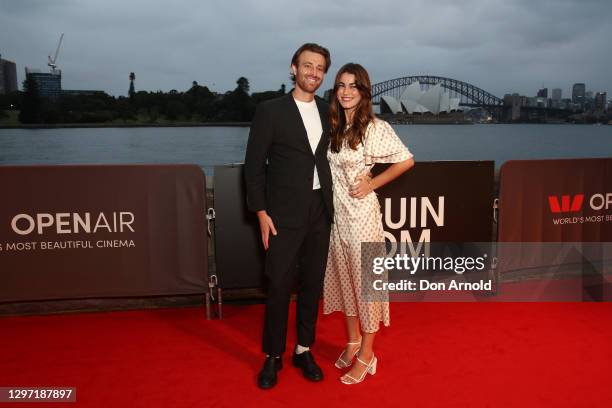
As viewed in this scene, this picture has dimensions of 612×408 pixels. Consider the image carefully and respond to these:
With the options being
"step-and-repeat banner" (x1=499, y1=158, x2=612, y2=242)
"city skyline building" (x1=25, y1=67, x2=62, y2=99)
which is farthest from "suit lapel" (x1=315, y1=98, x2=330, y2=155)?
"city skyline building" (x1=25, y1=67, x2=62, y2=99)

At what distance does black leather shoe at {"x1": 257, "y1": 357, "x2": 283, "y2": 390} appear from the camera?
2.87 m

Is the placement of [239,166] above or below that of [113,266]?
above

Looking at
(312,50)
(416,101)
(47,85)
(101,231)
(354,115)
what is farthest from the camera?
(416,101)

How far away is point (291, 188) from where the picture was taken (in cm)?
279

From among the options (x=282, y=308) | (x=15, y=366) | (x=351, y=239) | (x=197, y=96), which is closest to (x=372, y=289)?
(x=351, y=239)

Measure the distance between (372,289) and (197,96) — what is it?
1797 inches

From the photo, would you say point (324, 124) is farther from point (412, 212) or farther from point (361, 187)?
point (412, 212)

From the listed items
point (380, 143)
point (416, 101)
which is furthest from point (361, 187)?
point (416, 101)

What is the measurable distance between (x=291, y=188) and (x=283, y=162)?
0.50ft

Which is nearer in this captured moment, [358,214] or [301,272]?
[358,214]

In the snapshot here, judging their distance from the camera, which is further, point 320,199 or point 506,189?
point 506,189

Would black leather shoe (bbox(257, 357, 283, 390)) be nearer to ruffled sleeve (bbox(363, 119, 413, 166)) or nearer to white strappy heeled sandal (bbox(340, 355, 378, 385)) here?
white strappy heeled sandal (bbox(340, 355, 378, 385))

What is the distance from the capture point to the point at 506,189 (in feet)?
14.6

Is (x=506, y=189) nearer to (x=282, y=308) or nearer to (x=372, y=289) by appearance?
(x=372, y=289)
